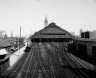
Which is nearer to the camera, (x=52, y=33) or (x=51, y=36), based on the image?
(x=51, y=36)

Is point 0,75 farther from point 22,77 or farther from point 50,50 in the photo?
point 50,50

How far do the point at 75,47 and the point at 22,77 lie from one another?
18.9 m

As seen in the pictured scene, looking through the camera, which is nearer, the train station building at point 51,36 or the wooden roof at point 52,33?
the train station building at point 51,36

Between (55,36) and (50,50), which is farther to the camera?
(50,50)

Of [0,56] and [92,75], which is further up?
[0,56]

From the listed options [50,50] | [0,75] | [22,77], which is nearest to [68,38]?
[50,50]

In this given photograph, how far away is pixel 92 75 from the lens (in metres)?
13.9

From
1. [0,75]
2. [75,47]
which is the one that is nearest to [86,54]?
[75,47]

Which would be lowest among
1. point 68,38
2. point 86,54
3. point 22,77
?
point 22,77

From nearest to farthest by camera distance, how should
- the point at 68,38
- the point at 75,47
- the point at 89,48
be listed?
the point at 89,48
the point at 68,38
the point at 75,47

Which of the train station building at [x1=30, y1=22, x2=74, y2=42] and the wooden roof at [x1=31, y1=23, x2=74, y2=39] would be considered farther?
the wooden roof at [x1=31, y1=23, x2=74, y2=39]

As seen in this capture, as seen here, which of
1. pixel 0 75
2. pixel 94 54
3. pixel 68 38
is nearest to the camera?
pixel 0 75

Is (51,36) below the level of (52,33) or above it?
below

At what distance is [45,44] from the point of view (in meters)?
23.3
